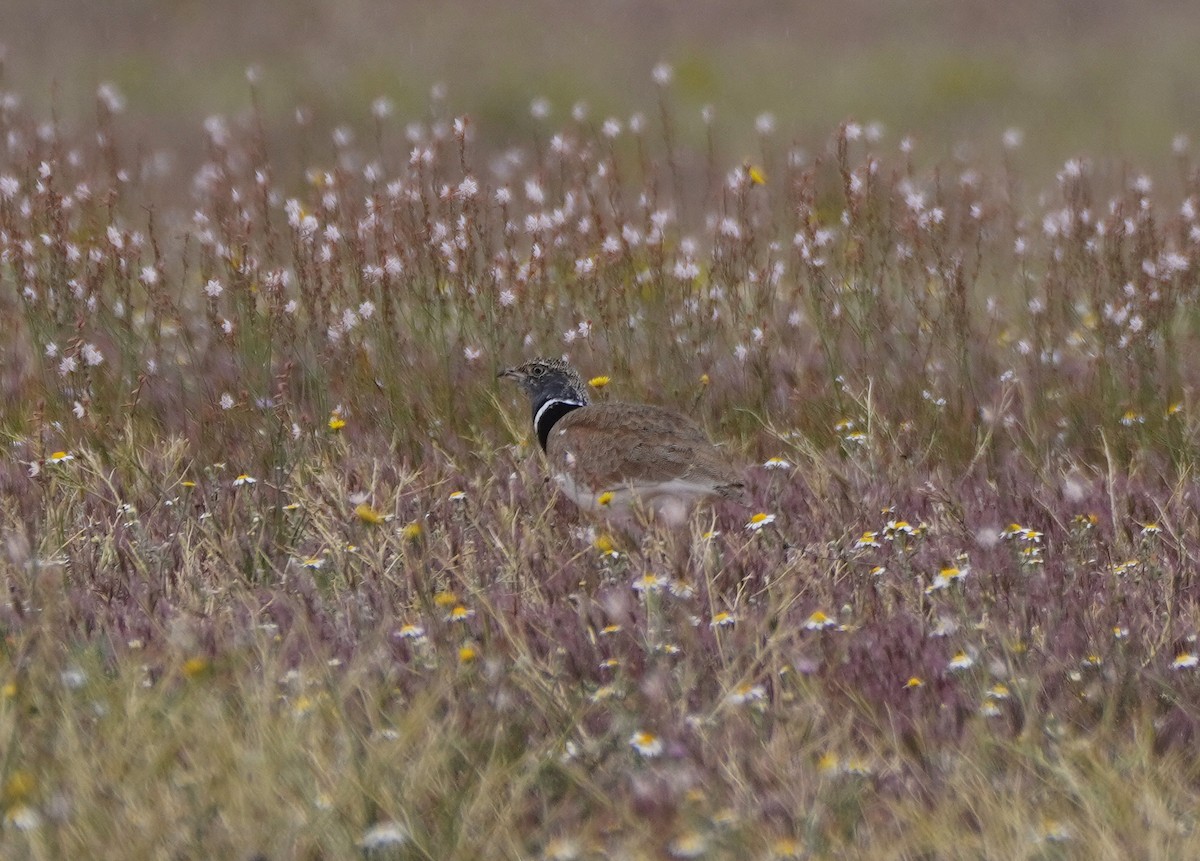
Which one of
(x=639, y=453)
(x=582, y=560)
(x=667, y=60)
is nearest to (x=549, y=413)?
(x=639, y=453)

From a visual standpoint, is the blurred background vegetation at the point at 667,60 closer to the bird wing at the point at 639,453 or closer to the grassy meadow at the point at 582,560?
the grassy meadow at the point at 582,560

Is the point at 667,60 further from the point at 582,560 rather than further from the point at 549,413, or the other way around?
the point at 582,560

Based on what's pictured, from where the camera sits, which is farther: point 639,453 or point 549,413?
point 549,413

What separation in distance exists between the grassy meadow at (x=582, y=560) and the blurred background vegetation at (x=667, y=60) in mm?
8900

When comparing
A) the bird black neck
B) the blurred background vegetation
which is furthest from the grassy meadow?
the blurred background vegetation

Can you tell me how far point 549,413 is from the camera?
5578 mm

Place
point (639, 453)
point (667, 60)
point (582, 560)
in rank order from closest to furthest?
point (582, 560)
point (639, 453)
point (667, 60)

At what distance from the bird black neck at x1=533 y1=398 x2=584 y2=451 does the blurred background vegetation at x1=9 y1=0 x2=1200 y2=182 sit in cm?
977

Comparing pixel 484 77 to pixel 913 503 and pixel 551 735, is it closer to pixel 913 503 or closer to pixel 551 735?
pixel 913 503

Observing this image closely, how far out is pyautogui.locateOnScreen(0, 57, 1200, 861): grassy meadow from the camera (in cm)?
304

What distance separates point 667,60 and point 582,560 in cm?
1658

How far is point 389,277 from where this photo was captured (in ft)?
19.1

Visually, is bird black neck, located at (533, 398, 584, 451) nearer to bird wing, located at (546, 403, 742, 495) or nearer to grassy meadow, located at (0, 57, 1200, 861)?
grassy meadow, located at (0, 57, 1200, 861)

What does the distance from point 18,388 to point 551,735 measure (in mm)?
3696
